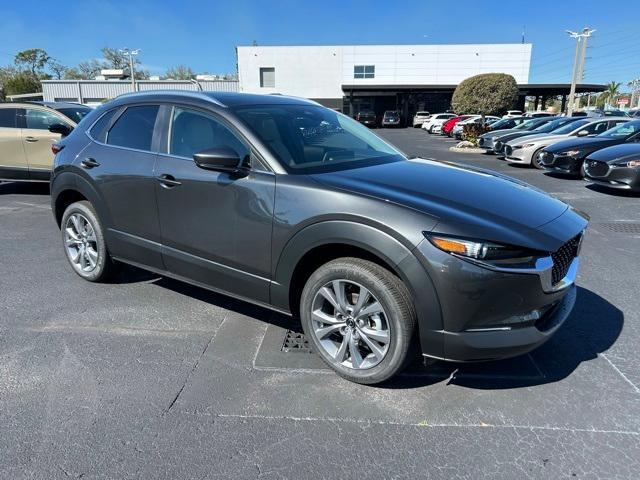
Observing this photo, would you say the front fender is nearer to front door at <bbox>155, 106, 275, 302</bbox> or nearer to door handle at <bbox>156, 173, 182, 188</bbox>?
front door at <bbox>155, 106, 275, 302</bbox>

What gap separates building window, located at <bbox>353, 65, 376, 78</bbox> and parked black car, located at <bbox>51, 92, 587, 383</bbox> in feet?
160

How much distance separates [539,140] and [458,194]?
492 inches

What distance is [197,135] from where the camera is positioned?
3.56 meters

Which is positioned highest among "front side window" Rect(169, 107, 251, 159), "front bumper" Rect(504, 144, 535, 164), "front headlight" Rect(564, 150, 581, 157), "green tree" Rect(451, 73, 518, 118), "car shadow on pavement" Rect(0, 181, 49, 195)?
"green tree" Rect(451, 73, 518, 118)

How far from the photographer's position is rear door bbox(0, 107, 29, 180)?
8.64 metres

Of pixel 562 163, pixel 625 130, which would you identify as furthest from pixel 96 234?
pixel 625 130

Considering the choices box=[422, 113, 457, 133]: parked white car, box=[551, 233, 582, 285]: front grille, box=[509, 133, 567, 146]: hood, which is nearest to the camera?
box=[551, 233, 582, 285]: front grille

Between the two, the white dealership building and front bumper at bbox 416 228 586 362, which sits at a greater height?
the white dealership building

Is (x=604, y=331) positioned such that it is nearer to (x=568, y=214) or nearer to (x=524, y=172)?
(x=568, y=214)

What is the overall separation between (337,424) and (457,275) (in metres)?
1.05

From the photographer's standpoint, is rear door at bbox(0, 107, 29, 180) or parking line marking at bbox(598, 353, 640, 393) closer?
parking line marking at bbox(598, 353, 640, 393)

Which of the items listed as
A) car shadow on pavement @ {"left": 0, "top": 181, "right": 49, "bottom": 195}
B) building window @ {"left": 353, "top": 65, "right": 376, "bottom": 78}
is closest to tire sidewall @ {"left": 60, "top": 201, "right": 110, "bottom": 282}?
car shadow on pavement @ {"left": 0, "top": 181, "right": 49, "bottom": 195}

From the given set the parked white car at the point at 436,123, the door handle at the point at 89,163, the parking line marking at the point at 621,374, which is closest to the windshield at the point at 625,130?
the parking line marking at the point at 621,374

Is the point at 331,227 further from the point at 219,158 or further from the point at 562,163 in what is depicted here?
the point at 562,163
